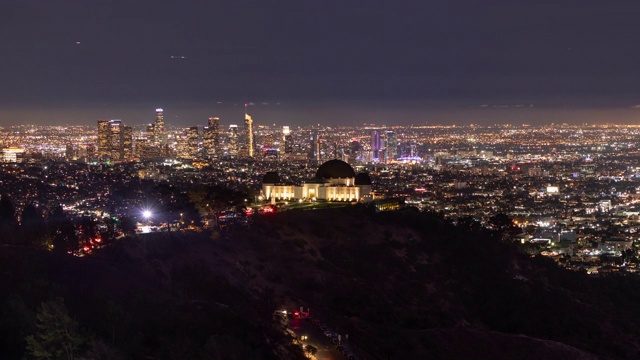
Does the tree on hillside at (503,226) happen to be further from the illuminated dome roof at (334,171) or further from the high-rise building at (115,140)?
the high-rise building at (115,140)

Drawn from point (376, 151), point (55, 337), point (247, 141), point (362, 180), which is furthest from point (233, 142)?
point (55, 337)

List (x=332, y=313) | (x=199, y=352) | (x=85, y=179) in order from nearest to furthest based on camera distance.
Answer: (x=199, y=352)
(x=332, y=313)
(x=85, y=179)

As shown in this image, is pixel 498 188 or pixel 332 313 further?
pixel 498 188

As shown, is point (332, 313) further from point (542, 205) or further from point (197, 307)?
point (542, 205)

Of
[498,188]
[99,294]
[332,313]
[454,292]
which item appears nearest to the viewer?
[99,294]

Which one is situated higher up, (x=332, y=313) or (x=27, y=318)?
(x=27, y=318)

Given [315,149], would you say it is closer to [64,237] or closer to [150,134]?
[150,134]

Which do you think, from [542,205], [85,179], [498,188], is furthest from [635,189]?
[85,179]
